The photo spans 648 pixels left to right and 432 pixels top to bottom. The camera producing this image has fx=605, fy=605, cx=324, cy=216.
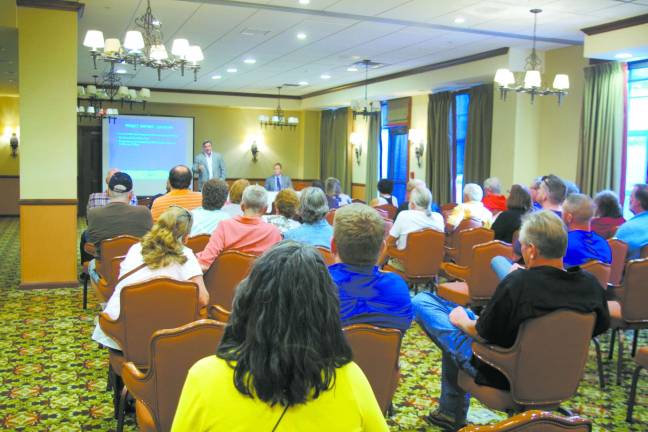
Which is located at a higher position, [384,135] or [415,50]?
[415,50]

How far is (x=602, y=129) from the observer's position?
9195 mm

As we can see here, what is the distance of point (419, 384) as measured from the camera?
4.24 m

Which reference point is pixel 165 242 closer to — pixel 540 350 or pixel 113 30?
pixel 540 350

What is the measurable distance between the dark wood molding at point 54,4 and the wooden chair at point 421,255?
15.1 feet

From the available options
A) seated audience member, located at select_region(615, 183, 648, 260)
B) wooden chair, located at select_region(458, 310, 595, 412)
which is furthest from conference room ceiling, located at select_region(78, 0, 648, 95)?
wooden chair, located at select_region(458, 310, 595, 412)

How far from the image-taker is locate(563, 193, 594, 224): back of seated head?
4.30 meters

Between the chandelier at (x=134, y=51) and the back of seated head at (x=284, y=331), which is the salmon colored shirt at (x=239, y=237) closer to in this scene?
the chandelier at (x=134, y=51)

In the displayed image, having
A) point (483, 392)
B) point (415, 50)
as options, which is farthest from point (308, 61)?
point (483, 392)

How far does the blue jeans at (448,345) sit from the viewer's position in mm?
3123

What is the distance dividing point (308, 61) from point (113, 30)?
388 cm

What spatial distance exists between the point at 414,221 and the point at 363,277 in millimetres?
3420

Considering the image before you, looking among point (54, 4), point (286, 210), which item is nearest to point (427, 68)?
point (54, 4)

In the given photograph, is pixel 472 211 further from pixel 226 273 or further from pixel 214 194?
pixel 226 273

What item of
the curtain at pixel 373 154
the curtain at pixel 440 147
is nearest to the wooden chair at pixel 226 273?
the curtain at pixel 440 147
